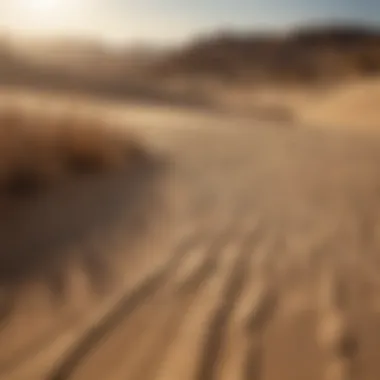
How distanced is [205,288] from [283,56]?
172 ft

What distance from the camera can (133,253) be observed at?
4.29 m

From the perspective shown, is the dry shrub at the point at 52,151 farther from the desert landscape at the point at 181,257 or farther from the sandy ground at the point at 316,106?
the sandy ground at the point at 316,106

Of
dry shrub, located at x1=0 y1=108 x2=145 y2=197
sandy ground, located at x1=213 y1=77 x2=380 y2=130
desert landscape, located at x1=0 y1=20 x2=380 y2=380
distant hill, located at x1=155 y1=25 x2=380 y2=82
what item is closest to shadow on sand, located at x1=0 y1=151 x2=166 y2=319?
desert landscape, located at x1=0 y1=20 x2=380 y2=380

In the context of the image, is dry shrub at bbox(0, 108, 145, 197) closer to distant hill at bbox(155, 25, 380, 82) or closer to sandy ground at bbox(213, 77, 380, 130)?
sandy ground at bbox(213, 77, 380, 130)

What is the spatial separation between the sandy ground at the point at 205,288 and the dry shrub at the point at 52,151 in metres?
0.48

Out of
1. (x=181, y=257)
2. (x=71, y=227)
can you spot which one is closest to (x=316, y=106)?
(x=71, y=227)

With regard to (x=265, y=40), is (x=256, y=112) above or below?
below

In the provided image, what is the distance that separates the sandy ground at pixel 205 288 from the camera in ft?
9.27

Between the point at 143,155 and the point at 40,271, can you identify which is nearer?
the point at 40,271

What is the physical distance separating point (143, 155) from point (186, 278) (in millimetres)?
4231

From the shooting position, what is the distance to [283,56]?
53.5 m

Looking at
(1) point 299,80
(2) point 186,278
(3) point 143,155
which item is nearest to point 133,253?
(2) point 186,278

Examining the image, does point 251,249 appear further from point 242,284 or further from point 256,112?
point 256,112

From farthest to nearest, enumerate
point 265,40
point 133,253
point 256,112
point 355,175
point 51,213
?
point 265,40 < point 256,112 < point 355,175 < point 51,213 < point 133,253
